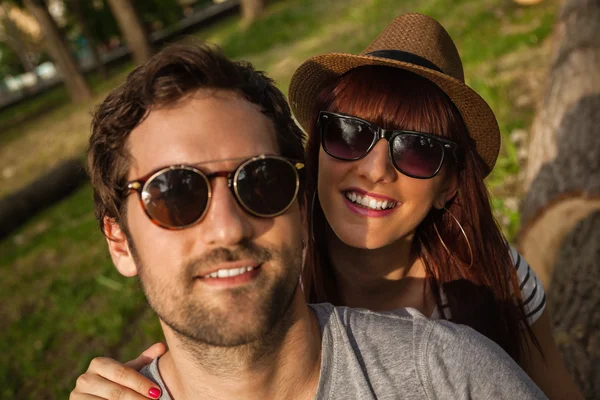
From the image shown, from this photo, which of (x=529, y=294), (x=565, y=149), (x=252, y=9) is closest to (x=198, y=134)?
(x=529, y=294)

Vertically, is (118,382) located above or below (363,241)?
above

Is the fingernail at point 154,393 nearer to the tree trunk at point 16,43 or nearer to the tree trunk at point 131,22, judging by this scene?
the tree trunk at point 131,22

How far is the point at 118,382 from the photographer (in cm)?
205

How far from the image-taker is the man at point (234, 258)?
1.69 meters

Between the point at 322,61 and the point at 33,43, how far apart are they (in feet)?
137

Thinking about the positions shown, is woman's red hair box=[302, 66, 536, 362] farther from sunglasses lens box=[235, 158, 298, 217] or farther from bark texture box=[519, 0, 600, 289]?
bark texture box=[519, 0, 600, 289]

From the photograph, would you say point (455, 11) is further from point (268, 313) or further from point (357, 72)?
point (268, 313)

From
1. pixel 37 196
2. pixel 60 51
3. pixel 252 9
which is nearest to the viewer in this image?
pixel 37 196

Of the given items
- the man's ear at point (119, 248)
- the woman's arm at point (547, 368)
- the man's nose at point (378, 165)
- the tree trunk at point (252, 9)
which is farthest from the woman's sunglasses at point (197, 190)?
the tree trunk at point (252, 9)

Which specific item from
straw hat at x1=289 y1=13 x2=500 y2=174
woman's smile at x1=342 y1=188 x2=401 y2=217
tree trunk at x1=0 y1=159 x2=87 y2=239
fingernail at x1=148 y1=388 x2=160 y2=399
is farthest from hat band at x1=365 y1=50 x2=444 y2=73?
tree trunk at x1=0 y1=159 x2=87 y2=239

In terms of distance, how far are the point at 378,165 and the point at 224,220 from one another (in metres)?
1.02

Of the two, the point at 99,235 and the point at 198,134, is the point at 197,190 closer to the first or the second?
the point at 198,134

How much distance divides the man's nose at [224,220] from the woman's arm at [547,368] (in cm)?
166

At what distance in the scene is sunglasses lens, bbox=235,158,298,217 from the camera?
1.73 metres
